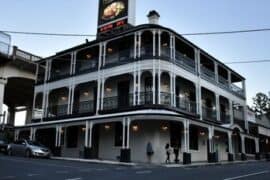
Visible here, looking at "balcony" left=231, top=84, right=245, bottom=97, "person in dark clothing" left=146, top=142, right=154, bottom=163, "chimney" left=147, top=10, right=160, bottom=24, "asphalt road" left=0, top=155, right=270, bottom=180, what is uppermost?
"chimney" left=147, top=10, right=160, bottom=24

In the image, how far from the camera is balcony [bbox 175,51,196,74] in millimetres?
25320

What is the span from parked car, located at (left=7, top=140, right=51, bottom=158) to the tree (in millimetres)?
53821

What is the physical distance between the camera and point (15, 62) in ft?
104

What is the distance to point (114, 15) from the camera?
28.9 metres

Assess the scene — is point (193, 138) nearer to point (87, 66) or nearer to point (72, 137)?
point (72, 137)

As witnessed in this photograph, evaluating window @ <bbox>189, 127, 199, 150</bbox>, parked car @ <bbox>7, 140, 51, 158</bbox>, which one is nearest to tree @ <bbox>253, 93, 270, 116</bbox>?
window @ <bbox>189, 127, 199, 150</bbox>

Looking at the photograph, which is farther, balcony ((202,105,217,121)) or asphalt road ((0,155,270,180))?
balcony ((202,105,217,121))

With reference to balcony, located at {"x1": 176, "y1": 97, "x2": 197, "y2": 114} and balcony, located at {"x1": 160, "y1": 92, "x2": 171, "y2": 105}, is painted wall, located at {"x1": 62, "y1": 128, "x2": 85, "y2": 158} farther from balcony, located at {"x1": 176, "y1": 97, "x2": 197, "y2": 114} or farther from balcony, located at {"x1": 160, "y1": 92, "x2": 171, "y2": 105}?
balcony, located at {"x1": 176, "y1": 97, "x2": 197, "y2": 114}

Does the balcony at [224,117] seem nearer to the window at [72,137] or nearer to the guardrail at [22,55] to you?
the window at [72,137]

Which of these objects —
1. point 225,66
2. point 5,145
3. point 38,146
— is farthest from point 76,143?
point 225,66

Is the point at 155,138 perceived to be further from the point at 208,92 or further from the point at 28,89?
the point at 28,89

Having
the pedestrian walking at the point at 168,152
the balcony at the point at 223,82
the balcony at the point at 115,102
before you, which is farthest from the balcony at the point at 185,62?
the pedestrian walking at the point at 168,152

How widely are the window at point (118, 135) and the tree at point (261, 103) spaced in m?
49.5

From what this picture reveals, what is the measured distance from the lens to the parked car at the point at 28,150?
76.5ft
